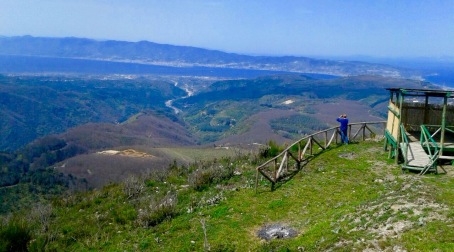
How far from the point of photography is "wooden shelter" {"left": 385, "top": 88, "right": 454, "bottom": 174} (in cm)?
1534

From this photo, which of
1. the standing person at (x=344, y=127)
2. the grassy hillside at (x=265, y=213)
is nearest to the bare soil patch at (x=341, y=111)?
the standing person at (x=344, y=127)

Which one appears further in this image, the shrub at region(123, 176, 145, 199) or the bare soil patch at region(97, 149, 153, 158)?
the bare soil patch at region(97, 149, 153, 158)

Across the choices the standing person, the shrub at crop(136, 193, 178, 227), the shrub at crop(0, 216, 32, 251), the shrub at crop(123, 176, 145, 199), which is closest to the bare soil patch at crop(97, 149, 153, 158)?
the shrub at crop(123, 176, 145, 199)

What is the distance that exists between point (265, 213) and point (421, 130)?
839 centimetres

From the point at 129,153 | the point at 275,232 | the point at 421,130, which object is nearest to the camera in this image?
the point at 275,232

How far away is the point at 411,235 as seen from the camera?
30.6 ft

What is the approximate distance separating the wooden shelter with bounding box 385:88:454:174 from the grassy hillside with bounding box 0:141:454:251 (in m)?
0.84

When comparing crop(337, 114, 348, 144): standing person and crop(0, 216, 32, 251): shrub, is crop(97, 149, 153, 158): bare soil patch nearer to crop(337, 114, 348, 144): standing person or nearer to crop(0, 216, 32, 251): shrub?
crop(337, 114, 348, 144): standing person

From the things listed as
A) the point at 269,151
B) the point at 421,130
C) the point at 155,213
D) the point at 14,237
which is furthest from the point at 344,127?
the point at 14,237

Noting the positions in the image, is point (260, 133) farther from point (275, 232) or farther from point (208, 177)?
point (275, 232)

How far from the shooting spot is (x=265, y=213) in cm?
1398

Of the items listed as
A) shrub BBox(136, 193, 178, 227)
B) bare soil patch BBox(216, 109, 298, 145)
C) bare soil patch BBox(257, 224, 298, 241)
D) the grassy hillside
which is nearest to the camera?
the grassy hillside

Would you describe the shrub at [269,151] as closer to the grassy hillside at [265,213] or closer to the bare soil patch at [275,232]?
the grassy hillside at [265,213]

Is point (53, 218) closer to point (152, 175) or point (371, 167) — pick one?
point (152, 175)
